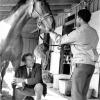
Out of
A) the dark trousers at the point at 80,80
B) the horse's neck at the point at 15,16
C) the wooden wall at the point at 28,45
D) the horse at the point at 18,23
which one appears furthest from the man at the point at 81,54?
the wooden wall at the point at 28,45

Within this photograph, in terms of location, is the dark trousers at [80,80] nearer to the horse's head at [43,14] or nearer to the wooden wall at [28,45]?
the horse's head at [43,14]

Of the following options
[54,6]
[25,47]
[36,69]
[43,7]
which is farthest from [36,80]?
[54,6]

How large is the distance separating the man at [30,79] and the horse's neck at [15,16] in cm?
36

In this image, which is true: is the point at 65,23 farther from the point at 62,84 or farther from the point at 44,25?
the point at 44,25

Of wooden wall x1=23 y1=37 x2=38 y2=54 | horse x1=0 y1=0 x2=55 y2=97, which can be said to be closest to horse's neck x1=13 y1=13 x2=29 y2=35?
horse x1=0 y1=0 x2=55 y2=97

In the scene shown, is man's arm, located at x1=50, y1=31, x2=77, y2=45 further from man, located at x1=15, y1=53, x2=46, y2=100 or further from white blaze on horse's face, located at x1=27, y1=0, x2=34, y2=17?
man, located at x1=15, y1=53, x2=46, y2=100

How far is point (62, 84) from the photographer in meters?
3.88

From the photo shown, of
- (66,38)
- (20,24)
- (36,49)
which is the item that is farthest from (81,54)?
(20,24)

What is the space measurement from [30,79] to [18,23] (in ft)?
1.75

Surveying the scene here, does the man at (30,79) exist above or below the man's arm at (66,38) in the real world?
below

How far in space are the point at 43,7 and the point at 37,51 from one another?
1.21ft

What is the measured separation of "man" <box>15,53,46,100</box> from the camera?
209cm

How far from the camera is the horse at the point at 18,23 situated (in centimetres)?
177

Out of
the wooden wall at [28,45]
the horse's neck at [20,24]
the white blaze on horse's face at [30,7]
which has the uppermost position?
the white blaze on horse's face at [30,7]
